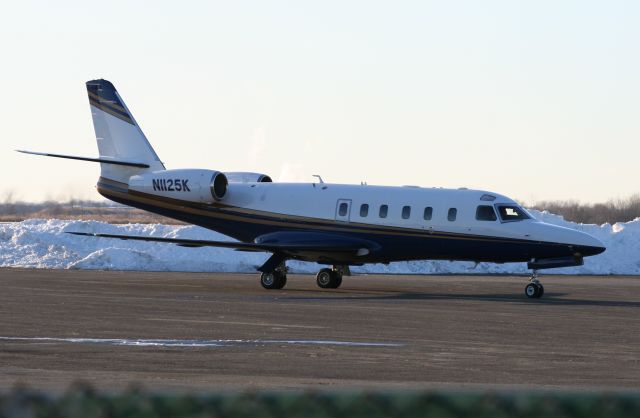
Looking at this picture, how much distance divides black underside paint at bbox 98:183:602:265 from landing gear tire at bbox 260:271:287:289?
2.19ft

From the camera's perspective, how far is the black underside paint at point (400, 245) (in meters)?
28.5

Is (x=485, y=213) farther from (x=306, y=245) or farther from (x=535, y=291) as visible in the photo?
(x=306, y=245)

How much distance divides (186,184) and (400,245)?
702cm

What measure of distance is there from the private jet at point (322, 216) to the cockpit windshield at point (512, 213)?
0.03 metres

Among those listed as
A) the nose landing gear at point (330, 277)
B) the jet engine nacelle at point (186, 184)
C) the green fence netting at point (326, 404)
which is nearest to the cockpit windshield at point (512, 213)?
the nose landing gear at point (330, 277)

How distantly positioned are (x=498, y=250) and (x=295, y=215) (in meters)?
6.18

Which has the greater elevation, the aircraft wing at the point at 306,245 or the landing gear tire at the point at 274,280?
the aircraft wing at the point at 306,245

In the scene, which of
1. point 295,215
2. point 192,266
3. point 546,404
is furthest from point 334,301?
point 546,404

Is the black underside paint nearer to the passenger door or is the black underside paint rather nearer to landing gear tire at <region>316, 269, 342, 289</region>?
the passenger door

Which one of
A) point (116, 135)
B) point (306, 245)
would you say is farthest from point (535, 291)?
point (116, 135)

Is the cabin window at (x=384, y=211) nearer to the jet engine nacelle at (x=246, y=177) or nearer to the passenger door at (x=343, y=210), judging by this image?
the passenger door at (x=343, y=210)

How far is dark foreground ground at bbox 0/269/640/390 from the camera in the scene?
12.7 meters

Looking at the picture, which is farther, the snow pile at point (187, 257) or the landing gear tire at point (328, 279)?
the snow pile at point (187, 257)

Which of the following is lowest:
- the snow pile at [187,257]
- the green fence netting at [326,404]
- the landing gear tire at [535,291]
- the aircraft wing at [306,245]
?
the snow pile at [187,257]
